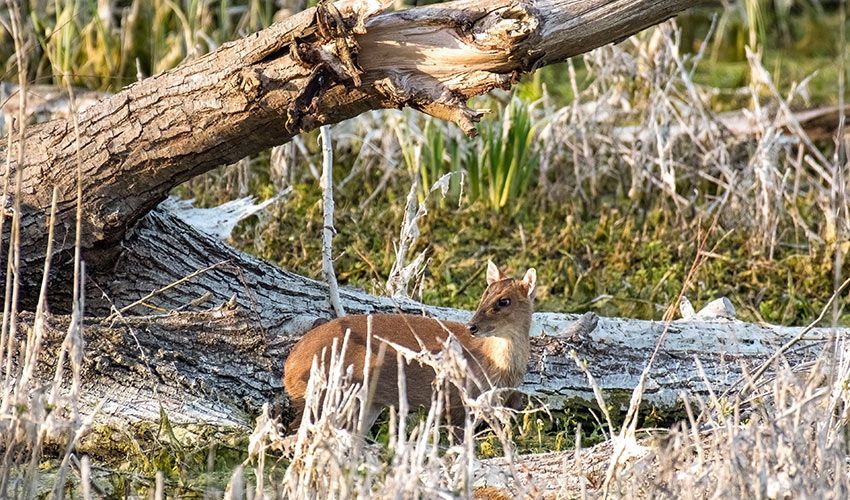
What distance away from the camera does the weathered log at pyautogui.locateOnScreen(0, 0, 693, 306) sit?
4.03 m

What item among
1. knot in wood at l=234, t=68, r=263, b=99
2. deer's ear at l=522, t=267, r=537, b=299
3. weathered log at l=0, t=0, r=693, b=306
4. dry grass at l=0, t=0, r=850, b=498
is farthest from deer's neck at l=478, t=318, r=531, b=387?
knot in wood at l=234, t=68, r=263, b=99

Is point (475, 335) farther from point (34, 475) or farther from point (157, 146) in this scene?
point (34, 475)

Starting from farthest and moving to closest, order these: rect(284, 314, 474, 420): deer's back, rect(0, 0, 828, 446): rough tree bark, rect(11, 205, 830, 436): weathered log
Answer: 1. rect(284, 314, 474, 420): deer's back
2. rect(11, 205, 830, 436): weathered log
3. rect(0, 0, 828, 446): rough tree bark

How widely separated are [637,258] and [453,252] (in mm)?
991

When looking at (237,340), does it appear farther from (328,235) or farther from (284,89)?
(284,89)

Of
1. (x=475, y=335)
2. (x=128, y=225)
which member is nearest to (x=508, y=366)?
(x=475, y=335)

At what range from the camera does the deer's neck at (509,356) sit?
5250 millimetres

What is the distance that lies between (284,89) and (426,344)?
4.14ft

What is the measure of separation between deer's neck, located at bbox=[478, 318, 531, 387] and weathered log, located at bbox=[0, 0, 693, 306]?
129 centimetres

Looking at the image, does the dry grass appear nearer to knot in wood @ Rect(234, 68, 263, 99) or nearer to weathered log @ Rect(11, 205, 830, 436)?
weathered log @ Rect(11, 205, 830, 436)

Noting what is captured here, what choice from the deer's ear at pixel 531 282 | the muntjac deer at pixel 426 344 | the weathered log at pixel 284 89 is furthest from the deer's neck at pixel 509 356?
the weathered log at pixel 284 89

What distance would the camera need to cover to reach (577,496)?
14.0 ft

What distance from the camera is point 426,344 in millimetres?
5066

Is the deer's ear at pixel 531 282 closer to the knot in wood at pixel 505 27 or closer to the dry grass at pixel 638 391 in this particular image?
the dry grass at pixel 638 391
